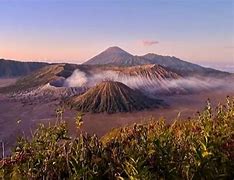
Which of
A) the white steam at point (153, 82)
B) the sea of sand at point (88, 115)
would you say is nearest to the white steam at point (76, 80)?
the white steam at point (153, 82)

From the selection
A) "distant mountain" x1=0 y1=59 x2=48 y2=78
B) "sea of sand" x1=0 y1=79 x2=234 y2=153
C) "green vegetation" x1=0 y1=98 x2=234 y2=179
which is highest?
"distant mountain" x1=0 y1=59 x2=48 y2=78

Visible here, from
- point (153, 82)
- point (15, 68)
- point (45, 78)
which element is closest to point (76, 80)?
point (45, 78)

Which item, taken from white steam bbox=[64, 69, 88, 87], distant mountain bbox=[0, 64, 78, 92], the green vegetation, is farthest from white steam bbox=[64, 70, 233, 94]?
the green vegetation

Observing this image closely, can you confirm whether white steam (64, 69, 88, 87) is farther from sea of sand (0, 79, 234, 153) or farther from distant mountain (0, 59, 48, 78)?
distant mountain (0, 59, 48, 78)

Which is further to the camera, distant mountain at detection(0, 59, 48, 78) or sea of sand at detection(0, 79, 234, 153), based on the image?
distant mountain at detection(0, 59, 48, 78)

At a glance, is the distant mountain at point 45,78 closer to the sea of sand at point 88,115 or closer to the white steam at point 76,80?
the white steam at point 76,80

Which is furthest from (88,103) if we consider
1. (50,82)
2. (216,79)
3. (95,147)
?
(95,147)

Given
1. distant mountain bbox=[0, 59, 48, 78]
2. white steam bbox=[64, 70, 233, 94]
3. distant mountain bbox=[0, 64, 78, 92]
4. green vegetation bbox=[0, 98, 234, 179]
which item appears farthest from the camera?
distant mountain bbox=[0, 59, 48, 78]
